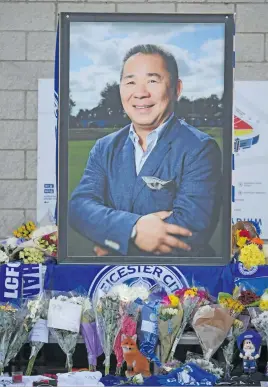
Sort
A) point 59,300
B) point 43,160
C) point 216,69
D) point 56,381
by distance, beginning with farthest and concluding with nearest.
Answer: point 43,160
point 216,69
point 59,300
point 56,381

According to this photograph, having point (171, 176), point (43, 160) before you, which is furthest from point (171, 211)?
point (43, 160)

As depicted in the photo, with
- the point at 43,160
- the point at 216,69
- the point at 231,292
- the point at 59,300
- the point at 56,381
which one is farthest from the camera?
the point at 43,160

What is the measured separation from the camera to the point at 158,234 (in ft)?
14.7

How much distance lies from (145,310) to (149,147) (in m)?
1.01

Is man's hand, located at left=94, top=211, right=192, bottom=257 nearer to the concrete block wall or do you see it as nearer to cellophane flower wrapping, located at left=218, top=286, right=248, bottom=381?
cellophane flower wrapping, located at left=218, top=286, right=248, bottom=381

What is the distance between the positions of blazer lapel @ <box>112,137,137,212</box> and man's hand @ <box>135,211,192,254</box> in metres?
0.13

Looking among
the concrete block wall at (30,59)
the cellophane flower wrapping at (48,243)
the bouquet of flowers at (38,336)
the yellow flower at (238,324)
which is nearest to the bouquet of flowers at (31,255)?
the cellophane flower wrapping at (48,243)

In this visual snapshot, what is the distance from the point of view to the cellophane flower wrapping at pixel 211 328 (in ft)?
12.6

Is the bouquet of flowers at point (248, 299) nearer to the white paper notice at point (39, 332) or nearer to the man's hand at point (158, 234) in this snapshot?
the man's hand at point (158, 234)

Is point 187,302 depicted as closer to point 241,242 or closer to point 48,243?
point 241,242


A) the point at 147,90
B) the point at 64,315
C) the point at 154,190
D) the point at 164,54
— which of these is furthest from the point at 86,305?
the point at 164,54

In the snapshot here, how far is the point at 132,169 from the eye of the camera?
4.47 metres

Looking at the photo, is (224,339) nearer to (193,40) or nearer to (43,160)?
(193,40)

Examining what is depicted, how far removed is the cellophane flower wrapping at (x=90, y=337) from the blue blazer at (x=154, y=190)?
0.64 metres
